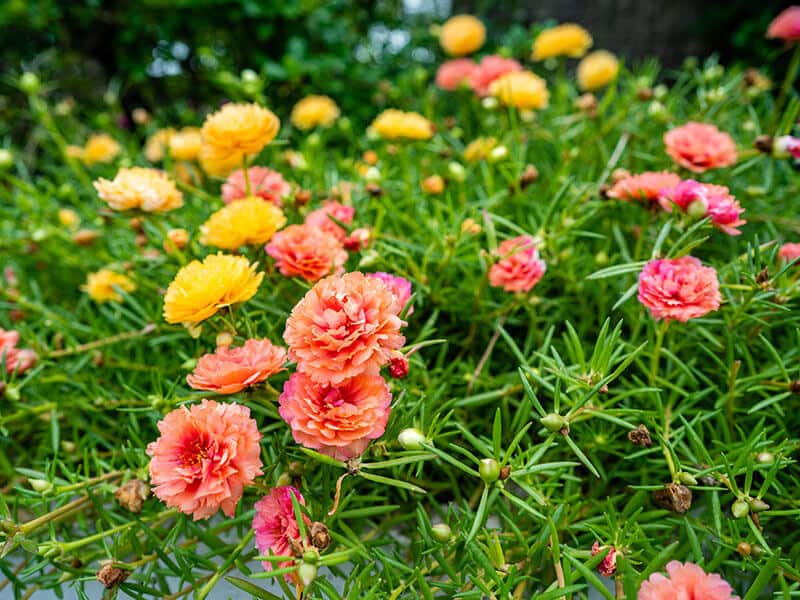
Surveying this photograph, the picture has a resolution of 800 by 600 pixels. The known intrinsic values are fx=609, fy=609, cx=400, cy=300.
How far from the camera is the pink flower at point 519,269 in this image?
66cm

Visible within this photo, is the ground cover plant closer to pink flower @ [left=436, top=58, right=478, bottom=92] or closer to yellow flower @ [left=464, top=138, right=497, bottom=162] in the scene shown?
yellow flower @ [left=464, top=138, right=497, bottom=162]

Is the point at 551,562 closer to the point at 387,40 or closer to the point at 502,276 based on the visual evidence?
the point at 502,276

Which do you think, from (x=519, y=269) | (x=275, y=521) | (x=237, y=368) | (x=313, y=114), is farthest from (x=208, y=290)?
(x=313, y=114)

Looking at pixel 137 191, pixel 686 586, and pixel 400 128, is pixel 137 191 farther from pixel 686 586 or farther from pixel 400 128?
pixel 686 586

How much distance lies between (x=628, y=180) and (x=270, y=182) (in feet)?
1.46

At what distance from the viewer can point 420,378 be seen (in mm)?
690

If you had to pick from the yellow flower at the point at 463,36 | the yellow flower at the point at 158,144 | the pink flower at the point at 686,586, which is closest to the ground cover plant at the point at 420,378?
the pink flower at the point at 686,586

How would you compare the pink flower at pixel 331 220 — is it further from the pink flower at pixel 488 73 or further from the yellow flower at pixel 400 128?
the pink flower at pixel 488 73

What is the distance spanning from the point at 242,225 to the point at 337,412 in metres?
Answer: 0.26

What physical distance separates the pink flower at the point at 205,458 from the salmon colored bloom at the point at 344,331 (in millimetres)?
70

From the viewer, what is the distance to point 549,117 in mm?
1211

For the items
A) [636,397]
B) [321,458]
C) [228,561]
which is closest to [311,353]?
A: [321,458]

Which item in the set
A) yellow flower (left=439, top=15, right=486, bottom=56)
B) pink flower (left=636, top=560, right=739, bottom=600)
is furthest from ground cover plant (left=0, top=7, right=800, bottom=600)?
yellow flower (left=439, top=15, right=486, bottom=56)

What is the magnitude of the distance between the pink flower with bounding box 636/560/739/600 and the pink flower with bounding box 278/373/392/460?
22 cm
